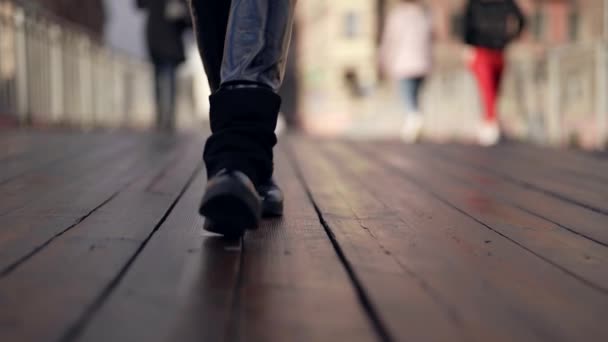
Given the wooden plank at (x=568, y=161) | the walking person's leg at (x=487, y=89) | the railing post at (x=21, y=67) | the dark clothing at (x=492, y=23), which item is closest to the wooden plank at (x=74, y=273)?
the wooden plank at (x=568, y=161)

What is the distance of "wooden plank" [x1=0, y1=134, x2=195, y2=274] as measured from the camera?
5.42 feet

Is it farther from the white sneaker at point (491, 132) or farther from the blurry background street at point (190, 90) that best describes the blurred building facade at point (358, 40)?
the white sneaker at point (491, 132)

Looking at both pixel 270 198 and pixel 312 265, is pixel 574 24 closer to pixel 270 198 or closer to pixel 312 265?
pixel 270 198

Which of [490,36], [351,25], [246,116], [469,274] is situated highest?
[351,25]

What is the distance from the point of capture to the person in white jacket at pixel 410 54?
8.20m

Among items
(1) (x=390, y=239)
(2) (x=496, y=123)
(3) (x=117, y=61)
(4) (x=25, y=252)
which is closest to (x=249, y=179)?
(1) (x=390, y=239)

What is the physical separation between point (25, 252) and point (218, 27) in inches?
33.8

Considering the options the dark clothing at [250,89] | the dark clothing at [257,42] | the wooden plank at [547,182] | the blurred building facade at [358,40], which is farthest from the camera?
the blurred building facade at [358,40]

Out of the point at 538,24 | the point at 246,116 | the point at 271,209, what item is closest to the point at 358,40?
the point at 538,24

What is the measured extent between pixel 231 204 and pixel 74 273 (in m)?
0.35

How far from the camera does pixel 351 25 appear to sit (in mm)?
36469

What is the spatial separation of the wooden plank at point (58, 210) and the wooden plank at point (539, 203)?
1.24 m

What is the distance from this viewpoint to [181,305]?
120cm

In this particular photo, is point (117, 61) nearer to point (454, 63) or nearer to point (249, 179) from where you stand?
point (249, 179)
